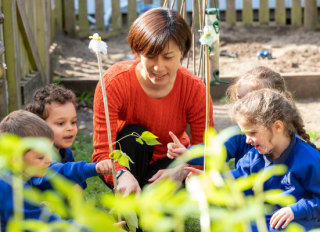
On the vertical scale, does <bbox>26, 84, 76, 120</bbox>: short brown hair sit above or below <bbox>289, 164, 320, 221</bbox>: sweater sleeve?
above

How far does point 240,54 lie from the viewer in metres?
7.07

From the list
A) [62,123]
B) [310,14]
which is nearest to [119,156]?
[62,123]

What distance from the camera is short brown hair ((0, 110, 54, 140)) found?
1.84 m

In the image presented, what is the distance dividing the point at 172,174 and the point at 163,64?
538 millimetres

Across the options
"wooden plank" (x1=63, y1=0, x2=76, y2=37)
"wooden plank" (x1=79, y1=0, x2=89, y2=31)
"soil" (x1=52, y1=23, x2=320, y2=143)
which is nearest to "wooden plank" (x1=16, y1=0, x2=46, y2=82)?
"soil" (x1=52, y1=23, x2=320, y2=143)

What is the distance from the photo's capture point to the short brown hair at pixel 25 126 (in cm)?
184

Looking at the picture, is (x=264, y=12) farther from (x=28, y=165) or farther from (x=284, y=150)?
(x=28, y=165)

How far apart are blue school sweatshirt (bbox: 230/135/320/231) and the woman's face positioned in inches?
23.1

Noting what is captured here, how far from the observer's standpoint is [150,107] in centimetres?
269

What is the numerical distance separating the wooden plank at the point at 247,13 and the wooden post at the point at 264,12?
16 cm

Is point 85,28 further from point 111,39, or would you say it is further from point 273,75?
point 273,75

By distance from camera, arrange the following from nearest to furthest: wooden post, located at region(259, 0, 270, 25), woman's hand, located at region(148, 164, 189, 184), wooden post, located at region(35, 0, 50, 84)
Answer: woman's hand, located at region(148, 164, 189, 184) → wooden post, located at region(35, 0, 50, 84) → wooden post, located at region(259, 0, 270, 25)

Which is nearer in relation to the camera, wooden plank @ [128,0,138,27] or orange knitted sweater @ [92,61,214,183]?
orange knitted sweater @ [92,61,214,183]

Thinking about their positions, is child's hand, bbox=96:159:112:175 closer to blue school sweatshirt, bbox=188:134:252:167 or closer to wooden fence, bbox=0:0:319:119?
blue school sweatshirt, bbox=188:134:252:167
